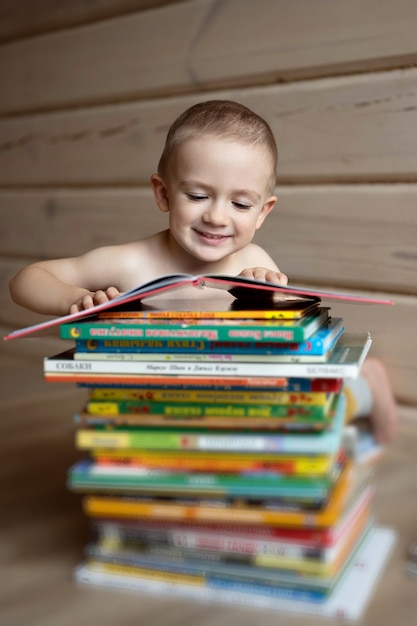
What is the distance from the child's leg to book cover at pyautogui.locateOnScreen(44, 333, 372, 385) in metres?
0.54

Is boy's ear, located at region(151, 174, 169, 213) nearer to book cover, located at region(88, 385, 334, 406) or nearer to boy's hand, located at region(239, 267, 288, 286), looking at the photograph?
boy's hand, located at region(239, 267, 288, 286)

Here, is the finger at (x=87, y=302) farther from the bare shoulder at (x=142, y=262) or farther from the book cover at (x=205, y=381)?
the bare shoulder at (x=142, y=262)

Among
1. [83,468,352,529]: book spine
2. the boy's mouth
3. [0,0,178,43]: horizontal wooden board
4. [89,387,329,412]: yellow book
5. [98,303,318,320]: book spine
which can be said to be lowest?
[83,468,352,529]: book spine

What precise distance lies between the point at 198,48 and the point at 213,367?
1312mm

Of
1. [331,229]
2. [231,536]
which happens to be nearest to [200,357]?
[231,536]

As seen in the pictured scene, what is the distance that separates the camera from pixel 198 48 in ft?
6.34

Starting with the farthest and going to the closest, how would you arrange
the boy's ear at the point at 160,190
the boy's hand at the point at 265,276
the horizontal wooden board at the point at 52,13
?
the horizontal wooden board at the point at 52,13 → the boy's ear at the point at 160,190 → the boy's hand at the point at 265,276

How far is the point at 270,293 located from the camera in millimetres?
934

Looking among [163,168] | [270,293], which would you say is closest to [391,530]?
[270,293]

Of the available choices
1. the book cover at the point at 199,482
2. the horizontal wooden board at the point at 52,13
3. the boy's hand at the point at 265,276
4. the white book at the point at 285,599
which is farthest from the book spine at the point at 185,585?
the horizontal wooden board at the point at 52,13

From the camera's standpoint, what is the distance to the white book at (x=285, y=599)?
85 centimetres

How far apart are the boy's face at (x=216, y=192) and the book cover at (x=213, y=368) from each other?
1.07 ft

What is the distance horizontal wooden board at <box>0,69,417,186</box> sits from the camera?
159 cm

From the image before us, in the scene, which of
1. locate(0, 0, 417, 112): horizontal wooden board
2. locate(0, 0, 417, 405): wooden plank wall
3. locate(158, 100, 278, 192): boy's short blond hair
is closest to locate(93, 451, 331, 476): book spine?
locate(158, 100, 278, 192): boy's short blond hair
